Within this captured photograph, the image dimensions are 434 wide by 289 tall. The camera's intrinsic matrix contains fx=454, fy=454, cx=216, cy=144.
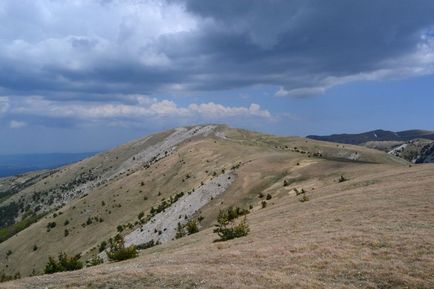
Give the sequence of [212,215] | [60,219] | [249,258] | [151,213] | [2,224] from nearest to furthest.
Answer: [249,258]
[212,215]
[151,213]
[60,219]
[2,224]

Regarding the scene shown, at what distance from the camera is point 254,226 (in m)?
27.8

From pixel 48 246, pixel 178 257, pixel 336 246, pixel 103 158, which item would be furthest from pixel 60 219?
pixel 103 158

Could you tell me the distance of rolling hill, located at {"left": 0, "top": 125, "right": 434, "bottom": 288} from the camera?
15352mm

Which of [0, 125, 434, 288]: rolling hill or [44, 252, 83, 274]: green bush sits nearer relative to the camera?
[0, 125, 434, 288]: rolling hill

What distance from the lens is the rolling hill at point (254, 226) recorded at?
1535 cm

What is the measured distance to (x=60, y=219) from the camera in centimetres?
7469

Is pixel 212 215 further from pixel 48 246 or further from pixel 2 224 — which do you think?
pixel 2 224

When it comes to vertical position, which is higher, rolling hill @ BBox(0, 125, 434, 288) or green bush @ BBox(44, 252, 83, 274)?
rolling hill @ BBox(0, 125, 434, 288)

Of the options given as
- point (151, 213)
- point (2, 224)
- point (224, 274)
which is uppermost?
point (224, 274)

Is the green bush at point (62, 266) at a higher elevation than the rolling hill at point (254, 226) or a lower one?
lower

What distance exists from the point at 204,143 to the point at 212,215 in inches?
2074

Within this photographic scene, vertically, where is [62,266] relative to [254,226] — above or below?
below

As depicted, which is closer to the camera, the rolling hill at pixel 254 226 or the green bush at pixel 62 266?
the rolling hill at pixel 254 226

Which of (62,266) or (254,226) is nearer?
(254,226)
